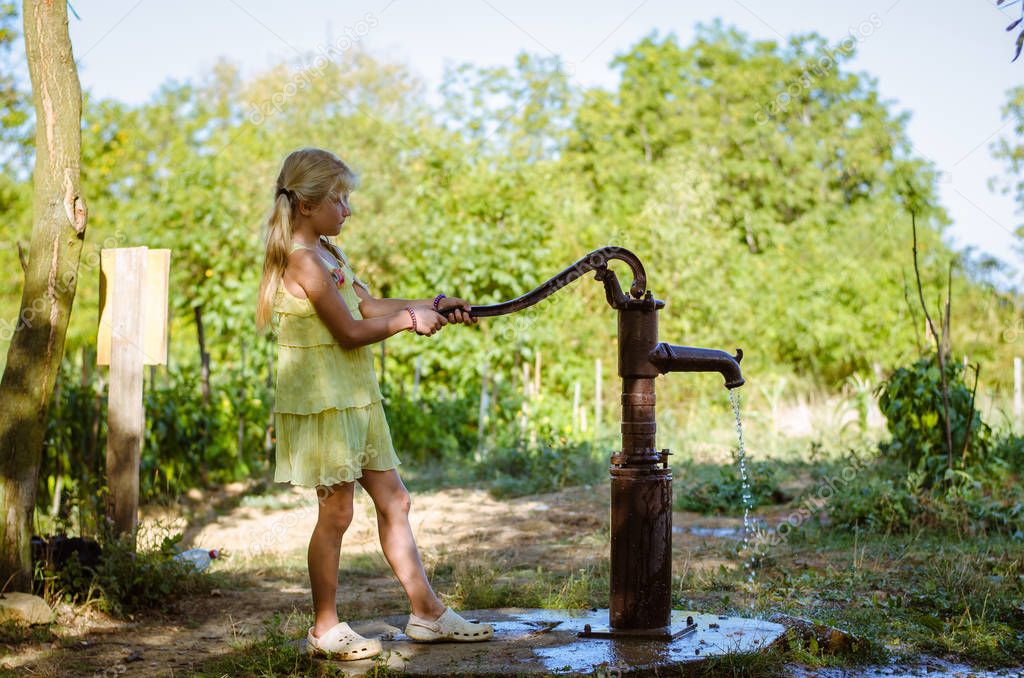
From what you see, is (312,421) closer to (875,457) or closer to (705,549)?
(705,549)

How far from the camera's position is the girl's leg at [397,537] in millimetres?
2975

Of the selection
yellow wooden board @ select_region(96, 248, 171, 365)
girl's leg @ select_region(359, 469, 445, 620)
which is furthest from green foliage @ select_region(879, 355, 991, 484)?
yellow wooden board @ select_region(96, 248, 171, 365)

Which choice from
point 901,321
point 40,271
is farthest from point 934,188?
point 40,271

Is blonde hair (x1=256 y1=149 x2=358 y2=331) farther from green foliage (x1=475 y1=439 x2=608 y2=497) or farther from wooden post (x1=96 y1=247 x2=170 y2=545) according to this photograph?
green foliage (x1=475 y1=439 x2=608 y2=497)

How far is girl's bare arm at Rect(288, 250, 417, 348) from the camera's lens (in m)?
2.86

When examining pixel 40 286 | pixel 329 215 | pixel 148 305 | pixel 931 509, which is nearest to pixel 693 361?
pixel 329 215

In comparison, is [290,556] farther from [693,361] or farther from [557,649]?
[693,361]

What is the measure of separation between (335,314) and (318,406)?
0.88 ft

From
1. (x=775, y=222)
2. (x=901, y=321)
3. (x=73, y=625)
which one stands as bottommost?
(x=73, y=625)

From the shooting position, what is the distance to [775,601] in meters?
3.71

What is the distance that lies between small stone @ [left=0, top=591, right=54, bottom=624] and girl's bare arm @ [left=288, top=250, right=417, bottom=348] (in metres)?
1.83

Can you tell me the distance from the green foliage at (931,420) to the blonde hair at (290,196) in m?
4.17

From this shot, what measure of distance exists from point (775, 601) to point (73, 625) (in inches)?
106

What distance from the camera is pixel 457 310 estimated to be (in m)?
2.91
